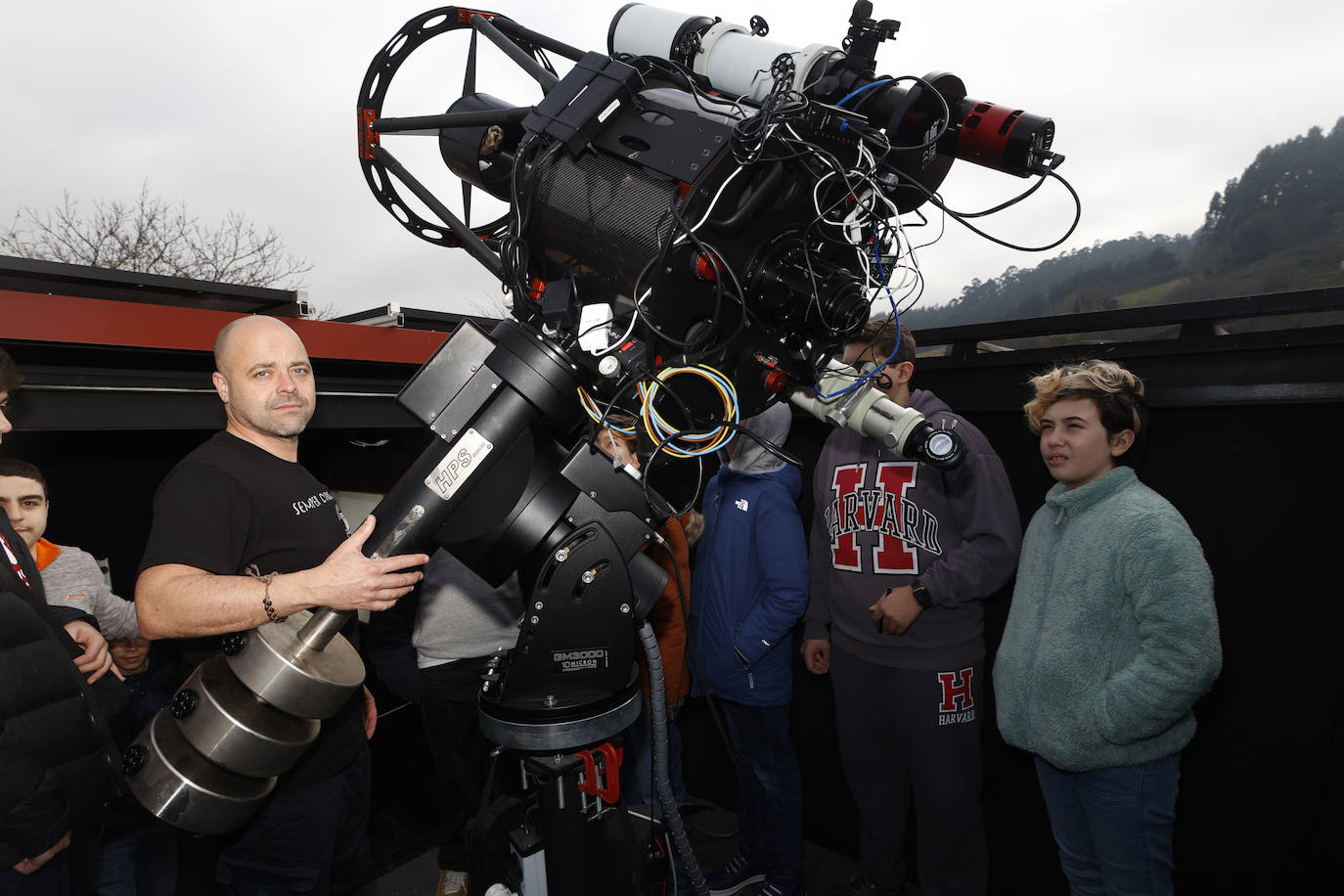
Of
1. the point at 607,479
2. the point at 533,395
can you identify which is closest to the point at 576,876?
the point at 607,479

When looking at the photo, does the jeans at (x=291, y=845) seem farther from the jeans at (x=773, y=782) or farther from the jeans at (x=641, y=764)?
the jeans at (x=773, y=782)

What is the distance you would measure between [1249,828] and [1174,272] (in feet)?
5.95

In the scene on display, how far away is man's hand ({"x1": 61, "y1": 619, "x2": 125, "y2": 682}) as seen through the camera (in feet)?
6.08

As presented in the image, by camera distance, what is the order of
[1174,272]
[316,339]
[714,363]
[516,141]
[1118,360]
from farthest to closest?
1. [316,339]
2. [1174,272]
3. [1118,360]
4. [516,141]
5. [714,363]

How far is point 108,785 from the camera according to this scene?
62.4 inches

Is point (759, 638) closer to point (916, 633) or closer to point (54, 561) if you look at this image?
point (916, 633)

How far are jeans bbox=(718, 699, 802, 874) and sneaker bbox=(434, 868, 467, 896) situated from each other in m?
1.15

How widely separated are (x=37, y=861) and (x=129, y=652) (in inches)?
44.3

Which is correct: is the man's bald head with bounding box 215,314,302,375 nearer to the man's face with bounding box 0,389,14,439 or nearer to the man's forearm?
the man's face with bounding box 0,389,14,439

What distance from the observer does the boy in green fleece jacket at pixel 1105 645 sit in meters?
1.59

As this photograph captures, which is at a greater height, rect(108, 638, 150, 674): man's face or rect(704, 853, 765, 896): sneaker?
rect(108, 638, 150, 674): man's face

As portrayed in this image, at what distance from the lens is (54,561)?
2213 mm

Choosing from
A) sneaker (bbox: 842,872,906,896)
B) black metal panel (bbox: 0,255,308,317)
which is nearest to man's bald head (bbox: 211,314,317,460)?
black metal panel (bbox: 0,255,308,317)

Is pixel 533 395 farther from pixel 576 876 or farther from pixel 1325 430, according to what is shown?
pixel 1325 430
